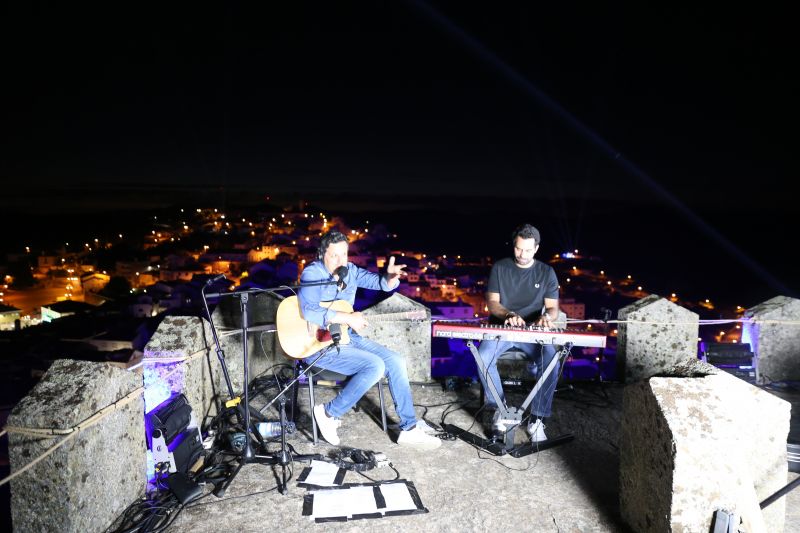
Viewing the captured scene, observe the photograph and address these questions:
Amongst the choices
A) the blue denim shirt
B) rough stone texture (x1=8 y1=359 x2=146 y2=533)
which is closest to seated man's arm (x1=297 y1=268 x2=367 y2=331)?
the blue denim shirt

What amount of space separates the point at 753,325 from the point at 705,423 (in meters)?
4.44

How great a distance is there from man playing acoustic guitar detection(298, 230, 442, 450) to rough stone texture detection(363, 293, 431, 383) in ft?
4.47

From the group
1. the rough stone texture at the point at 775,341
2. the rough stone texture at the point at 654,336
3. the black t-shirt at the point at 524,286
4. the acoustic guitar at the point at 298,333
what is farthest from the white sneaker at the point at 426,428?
the rough stone texture at the point at 775,341

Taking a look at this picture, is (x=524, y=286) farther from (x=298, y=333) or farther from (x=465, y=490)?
(x=298, y=333)

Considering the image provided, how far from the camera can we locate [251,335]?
6.09 m

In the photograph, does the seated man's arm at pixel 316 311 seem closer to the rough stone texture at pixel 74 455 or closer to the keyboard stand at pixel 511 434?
the keyboard stand at pixel 511 434

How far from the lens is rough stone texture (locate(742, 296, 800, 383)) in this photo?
20.3ft

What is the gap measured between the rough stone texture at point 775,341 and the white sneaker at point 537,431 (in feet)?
11.4

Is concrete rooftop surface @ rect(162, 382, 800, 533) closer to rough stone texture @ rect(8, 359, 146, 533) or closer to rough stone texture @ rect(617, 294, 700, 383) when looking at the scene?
rough stone texture @ rect(8, 359, 146, 533)

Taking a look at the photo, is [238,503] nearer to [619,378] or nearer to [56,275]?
[619,378]

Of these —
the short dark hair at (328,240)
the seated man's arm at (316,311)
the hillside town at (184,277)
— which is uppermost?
the short dark hair at (328,240)

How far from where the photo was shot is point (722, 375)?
3.14 metres

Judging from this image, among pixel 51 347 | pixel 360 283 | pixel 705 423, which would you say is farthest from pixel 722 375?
pixel 51 347

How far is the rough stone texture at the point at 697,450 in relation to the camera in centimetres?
274
